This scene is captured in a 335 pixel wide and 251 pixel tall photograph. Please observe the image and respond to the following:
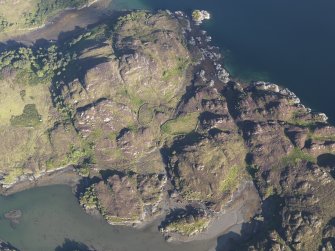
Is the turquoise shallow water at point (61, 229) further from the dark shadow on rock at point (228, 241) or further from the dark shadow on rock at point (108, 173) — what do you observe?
the dark shadow on rock at point (108, 173)

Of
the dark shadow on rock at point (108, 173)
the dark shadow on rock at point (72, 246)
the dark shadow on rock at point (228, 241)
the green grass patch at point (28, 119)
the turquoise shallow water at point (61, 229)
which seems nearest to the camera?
the dark shadow on rock at point (228, 241)

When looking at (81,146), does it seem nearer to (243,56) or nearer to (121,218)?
(121,218)

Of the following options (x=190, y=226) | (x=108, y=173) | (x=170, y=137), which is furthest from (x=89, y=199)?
(x=190, y=226)

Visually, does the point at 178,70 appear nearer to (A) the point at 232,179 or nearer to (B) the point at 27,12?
(A) the point at 232,179

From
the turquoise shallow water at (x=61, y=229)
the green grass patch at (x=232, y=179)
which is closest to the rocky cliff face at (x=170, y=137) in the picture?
→ the green grass patch at (x=232, y=179)

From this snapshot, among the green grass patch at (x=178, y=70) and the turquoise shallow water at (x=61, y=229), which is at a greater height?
the green grass patch at (x=178, y=70)

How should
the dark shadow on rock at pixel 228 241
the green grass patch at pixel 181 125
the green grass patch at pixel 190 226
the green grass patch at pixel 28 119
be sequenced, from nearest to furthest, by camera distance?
the dark shadow on rock at pixel 228 241 < the green grass patch at pixel 190 226 < the green grass patch at pixel 181 125 < the green grass patch at pixel 28 119
